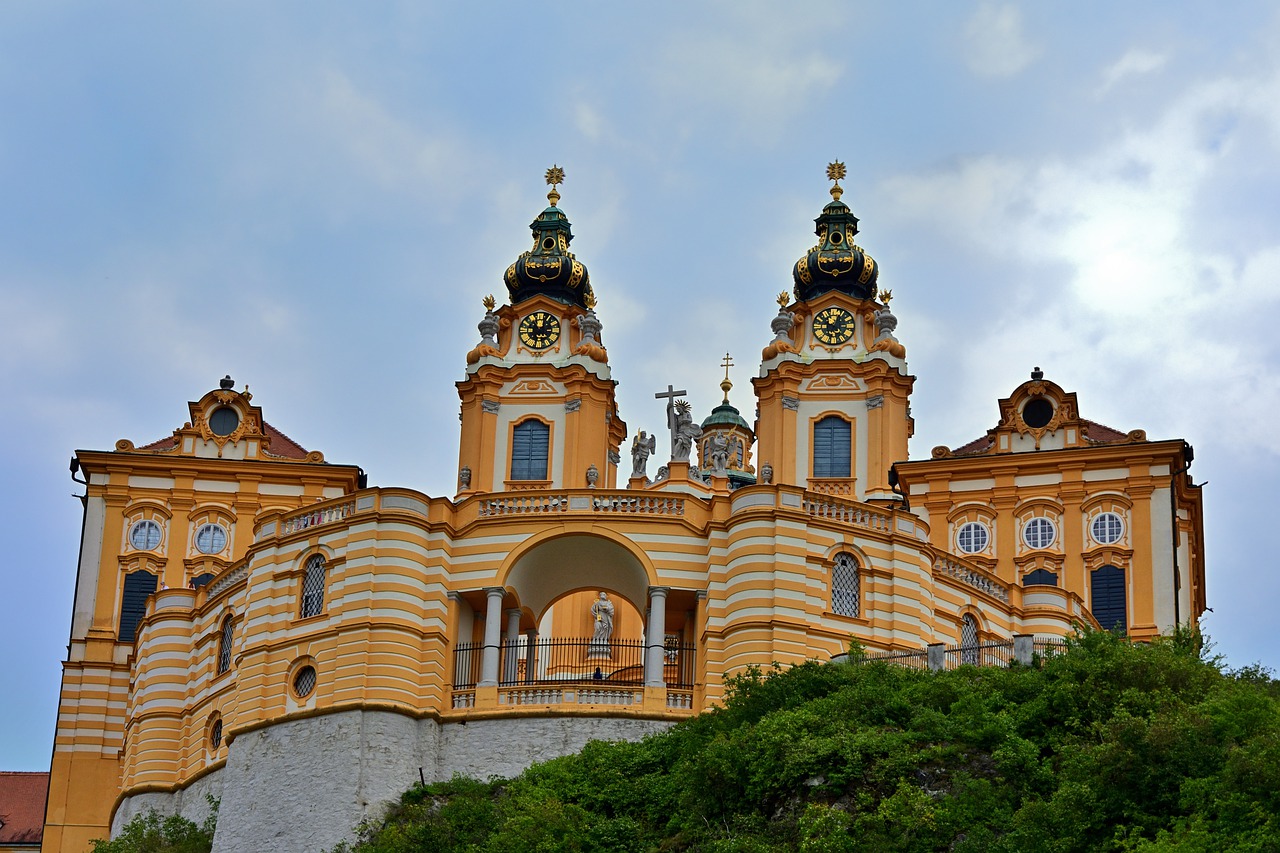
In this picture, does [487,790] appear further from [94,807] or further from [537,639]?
[94,807]

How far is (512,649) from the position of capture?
52.4m

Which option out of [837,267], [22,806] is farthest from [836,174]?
[22,806]

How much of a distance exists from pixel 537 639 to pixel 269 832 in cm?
838

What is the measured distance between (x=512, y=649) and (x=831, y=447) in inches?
807

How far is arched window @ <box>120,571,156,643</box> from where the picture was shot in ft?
220

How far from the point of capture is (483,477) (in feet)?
232

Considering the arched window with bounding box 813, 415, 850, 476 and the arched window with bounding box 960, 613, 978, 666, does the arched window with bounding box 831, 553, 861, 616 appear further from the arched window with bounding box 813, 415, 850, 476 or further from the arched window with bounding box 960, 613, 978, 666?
the arched window with bounding box 813, 415, 850, 476

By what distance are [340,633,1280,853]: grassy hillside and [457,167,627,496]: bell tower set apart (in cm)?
2280

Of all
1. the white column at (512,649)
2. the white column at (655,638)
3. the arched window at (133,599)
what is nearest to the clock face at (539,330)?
the arched window at (133,599)

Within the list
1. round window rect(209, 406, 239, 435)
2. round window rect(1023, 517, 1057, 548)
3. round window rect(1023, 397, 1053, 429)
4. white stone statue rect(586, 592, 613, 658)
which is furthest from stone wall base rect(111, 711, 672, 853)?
round window rect(1023, 397, 1053, 429)

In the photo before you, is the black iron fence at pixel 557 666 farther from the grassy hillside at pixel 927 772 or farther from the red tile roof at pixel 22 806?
the red tile roof at pixel 22 806

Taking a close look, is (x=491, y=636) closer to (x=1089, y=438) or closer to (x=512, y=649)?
(x=512, y=649)

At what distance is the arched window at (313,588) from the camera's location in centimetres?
5204

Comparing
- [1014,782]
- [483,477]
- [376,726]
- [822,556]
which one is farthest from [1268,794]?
[483,477]
